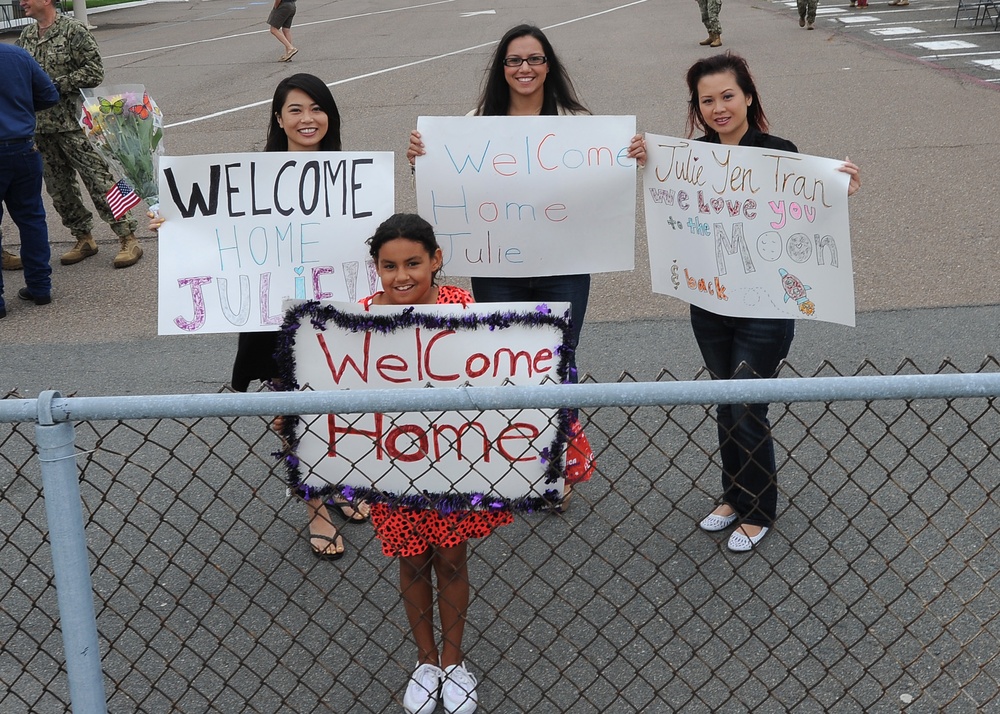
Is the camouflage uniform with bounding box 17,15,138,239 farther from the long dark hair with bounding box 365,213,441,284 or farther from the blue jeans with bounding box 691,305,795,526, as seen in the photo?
the blue jeans with bounding box 691,305,795,526

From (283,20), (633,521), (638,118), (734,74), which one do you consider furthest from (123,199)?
(283,20)

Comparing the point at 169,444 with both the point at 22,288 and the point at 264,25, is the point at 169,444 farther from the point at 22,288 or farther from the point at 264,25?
the point at 264,25

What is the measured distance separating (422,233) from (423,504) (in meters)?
0.94

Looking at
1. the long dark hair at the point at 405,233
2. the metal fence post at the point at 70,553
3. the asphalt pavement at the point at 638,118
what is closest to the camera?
the metal fence post at the point at 70,553

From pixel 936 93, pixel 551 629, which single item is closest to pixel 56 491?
pixel 551 629

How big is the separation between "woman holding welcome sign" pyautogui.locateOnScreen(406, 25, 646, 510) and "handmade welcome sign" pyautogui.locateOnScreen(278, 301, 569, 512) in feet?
4.44

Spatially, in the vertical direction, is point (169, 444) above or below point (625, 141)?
below

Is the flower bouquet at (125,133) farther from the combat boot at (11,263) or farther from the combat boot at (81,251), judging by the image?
the combat boot at (11,263)

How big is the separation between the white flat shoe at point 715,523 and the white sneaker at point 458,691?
129 cm

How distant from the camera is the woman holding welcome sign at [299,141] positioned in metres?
3.95

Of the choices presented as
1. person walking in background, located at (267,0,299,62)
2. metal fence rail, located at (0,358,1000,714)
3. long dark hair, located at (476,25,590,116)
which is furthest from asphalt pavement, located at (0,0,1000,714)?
person walking in background, located at (267,0,299,62)

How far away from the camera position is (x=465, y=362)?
8.80 feet

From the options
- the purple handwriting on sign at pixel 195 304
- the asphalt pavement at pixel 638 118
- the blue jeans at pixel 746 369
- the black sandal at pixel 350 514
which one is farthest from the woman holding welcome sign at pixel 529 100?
the asphalt pavement at pixel 638 118

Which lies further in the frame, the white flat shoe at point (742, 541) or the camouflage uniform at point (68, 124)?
the camouflage uniform at point (68, 124)
